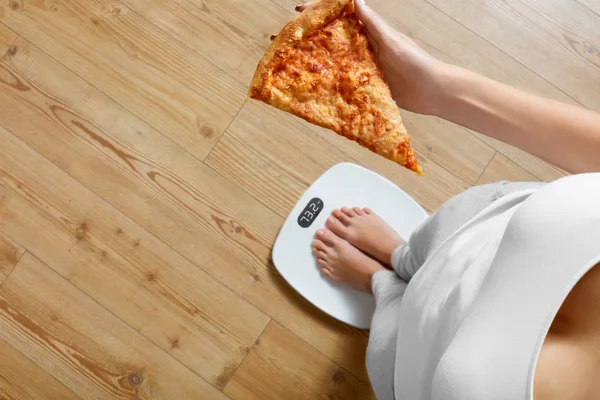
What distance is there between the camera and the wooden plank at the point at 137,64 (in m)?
1.35

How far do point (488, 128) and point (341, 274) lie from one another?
1.63 ft

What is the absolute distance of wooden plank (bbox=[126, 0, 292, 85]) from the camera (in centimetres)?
136

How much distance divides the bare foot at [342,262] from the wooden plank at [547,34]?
65cm

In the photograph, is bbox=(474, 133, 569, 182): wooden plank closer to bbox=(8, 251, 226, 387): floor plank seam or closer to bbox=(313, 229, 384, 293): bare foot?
bbox=(313, 229, 384, 293): bare foot

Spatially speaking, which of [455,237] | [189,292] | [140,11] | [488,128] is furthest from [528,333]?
[140,11]

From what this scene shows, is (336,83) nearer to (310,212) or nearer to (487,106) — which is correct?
(487,106)

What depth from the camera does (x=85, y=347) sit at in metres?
1.28

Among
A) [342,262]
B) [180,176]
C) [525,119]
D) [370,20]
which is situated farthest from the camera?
[180,176]

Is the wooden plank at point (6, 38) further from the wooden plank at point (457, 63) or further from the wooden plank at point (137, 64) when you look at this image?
the wooden plank at point (457, 63)

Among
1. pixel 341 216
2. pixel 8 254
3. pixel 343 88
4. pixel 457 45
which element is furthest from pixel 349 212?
pixel 8 254

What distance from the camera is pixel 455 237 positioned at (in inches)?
30.4

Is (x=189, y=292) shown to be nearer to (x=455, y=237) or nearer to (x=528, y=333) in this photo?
(x=455, y=237)

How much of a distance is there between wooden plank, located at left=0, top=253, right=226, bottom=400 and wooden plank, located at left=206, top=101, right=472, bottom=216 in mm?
445

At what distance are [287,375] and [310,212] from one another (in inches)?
15.2
